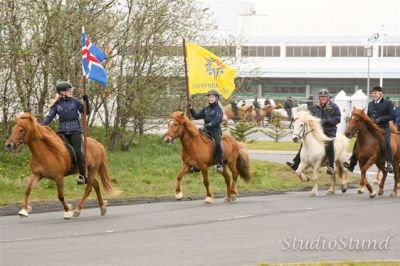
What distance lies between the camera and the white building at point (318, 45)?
321 ft

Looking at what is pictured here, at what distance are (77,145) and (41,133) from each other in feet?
2.74

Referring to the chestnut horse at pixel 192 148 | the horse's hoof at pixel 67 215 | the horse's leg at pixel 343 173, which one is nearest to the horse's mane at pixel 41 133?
the horse's hoof at pixel 67 215

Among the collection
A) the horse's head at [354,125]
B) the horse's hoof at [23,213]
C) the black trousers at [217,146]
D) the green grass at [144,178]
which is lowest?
A: the green grass at [144,178]

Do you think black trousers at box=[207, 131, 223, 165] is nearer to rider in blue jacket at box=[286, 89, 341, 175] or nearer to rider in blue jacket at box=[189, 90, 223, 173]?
rider in blue jacket at box=[189, 90, 223, 173]

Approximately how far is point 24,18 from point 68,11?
49.3 inches

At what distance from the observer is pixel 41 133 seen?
50.1 ft

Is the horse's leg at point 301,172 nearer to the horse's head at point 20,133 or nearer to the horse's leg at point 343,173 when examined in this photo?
the horse's leg at point 343,173

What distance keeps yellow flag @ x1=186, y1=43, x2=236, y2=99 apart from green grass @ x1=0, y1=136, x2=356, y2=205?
2544 mm

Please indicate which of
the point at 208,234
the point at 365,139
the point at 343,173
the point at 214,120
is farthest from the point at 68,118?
the point at 343,173

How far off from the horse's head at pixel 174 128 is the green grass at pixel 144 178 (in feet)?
7.75

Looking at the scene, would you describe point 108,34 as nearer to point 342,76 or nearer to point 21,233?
point 21,233

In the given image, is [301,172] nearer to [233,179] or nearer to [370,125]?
[233,179]

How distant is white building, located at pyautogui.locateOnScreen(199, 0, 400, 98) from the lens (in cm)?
9788

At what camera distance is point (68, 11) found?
2284cm
